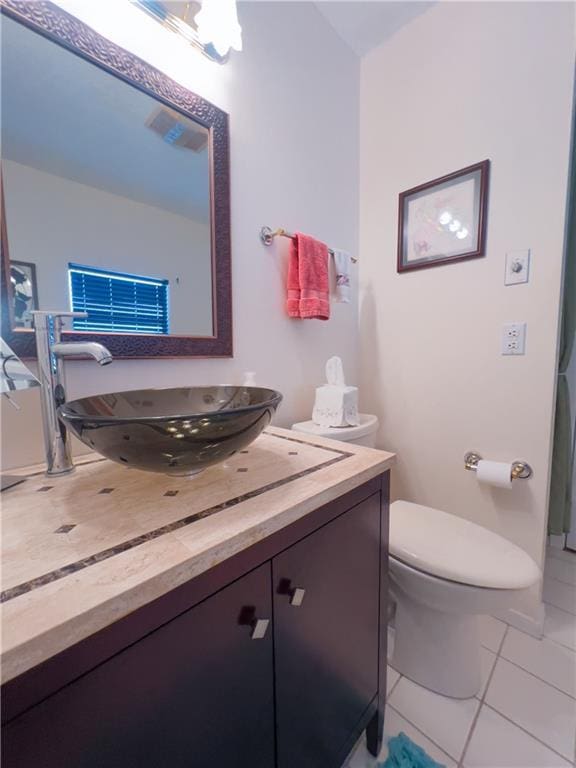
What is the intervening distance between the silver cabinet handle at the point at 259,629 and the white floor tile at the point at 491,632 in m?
1.19

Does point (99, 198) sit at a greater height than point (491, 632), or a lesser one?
greater

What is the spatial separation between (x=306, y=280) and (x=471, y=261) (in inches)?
27.1

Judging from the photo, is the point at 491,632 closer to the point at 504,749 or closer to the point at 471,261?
the point at 504,749

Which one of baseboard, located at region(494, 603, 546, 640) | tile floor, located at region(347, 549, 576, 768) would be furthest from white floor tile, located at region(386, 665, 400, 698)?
baseboard, located at region(494, 603, 546, 640)

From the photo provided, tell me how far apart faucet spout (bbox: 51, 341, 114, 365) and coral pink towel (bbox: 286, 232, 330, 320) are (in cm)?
78

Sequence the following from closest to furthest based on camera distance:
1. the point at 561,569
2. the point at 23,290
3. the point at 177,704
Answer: the point at 177,704, the point at 23,290, the point at 561,569

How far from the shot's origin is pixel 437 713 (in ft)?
3.16

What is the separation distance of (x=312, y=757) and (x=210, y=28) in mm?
1761

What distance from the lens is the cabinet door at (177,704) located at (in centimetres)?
31

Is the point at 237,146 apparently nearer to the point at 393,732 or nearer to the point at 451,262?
the point at 451,262

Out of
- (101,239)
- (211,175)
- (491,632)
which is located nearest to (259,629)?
(101,239)

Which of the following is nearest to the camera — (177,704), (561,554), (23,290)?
(177,704)

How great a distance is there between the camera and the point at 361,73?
157 centimetres

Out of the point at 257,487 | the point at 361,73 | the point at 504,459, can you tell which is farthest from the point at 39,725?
the point at 361,73
